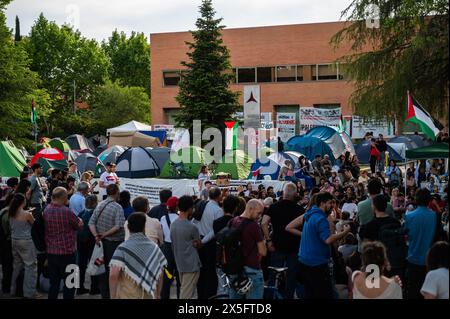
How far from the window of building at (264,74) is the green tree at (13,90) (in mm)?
24478

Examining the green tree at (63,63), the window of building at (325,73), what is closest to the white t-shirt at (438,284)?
the window of building at (325,73)

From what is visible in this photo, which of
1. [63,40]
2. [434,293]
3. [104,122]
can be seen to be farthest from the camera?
[63,40]

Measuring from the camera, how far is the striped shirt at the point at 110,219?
377 inches

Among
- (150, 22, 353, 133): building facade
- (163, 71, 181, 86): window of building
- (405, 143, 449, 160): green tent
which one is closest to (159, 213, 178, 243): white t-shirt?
(405, 143, 449, 160): green tent

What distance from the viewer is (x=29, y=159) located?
2545 centimetres

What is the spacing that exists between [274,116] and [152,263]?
2028 inches

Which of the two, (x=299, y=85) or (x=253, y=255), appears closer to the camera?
(x=253, y=255)

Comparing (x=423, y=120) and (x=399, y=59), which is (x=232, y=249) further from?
(x=399, y=59)

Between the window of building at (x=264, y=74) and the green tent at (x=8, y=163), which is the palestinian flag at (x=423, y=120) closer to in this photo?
the green tent at (x=8, y=163)

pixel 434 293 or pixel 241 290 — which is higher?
pixel 434 293

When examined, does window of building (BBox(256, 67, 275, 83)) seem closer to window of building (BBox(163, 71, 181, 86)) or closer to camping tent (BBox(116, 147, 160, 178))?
window of building (BBox(163, 71, 181, 86))

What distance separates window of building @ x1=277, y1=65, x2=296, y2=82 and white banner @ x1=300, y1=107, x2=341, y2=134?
10265 mm

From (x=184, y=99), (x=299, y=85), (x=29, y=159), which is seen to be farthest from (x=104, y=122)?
(x=29, y=159)

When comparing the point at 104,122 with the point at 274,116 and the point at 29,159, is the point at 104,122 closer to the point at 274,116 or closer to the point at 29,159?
the point at 274,116
